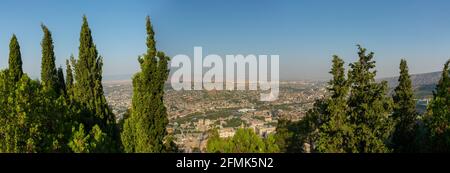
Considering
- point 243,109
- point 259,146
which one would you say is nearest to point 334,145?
point 259,146

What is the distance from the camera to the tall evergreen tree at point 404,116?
1130 inches

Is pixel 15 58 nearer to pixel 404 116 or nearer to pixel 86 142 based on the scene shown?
pixel 86 142

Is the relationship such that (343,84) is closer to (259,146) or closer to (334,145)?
(334,145)

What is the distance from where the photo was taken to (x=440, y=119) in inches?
985

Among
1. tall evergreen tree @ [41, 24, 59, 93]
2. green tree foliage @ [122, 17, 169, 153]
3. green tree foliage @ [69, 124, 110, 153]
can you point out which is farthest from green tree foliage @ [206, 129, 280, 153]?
tall evergreen tree @ [41, 24, 59, 93]

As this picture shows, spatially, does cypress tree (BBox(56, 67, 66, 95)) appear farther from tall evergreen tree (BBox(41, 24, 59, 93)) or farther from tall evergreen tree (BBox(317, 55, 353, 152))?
tall evergreen tree (BBox(317, 55, 353, 152))

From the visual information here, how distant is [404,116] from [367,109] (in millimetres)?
8418

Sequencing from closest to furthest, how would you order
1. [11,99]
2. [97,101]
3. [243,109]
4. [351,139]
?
[11,99]
[351,139]
[97,101]
[243,109]

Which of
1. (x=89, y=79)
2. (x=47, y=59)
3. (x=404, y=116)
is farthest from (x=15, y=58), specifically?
(x=404, y=116)

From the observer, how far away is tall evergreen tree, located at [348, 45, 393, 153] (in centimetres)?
2227

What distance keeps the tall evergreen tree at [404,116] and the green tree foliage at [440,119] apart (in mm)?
2085

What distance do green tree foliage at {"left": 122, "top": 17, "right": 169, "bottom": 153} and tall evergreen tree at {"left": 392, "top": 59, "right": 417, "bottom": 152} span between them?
16.7 m
